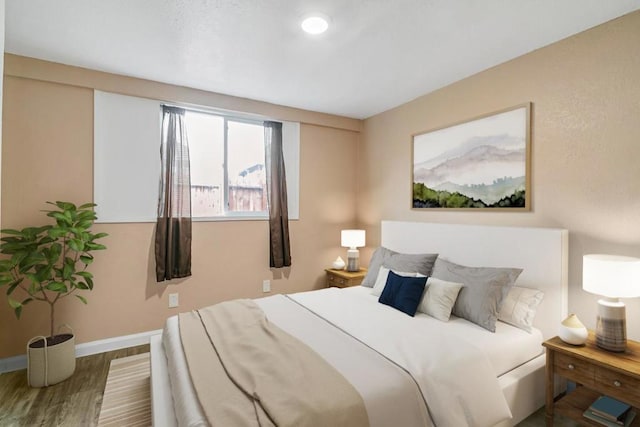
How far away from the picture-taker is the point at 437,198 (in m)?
3.21

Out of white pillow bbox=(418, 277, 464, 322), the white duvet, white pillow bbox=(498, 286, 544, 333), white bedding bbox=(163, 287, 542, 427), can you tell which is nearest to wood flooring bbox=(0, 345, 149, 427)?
white bedding bbox=(163, 287, 542, 427)

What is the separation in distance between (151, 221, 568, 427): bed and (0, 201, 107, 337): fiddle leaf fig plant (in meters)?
0.95

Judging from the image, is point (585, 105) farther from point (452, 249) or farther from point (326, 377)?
point (326, 377)

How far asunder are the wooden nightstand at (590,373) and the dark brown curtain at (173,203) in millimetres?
3068

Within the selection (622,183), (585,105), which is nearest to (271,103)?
(585,105)

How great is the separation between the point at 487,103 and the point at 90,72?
3500 mm

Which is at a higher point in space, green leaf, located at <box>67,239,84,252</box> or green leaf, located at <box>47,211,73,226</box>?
green leaf, located at <box>47,211,73,226</box>

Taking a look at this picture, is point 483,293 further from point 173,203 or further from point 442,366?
point 173,203

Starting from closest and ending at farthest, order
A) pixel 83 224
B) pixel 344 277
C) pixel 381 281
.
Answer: pixel 83 224, pixel 381 281, pixel 344 277

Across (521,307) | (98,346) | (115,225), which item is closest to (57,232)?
(115,225)

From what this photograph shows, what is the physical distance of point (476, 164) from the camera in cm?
283

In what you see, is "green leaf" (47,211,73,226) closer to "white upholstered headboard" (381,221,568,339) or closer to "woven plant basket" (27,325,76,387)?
"woven plant basket" (27,325,76,387)

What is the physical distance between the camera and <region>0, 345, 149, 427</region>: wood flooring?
2016 mm

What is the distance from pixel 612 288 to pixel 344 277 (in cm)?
235
